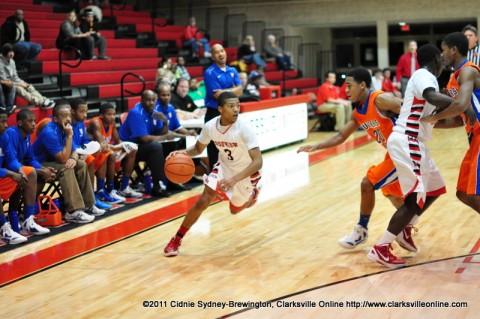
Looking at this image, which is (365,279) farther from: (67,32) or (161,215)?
(67,32)

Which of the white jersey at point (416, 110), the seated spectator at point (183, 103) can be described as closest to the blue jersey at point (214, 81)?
the seated spectator at point (183, 103)

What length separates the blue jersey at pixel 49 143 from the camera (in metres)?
7.43

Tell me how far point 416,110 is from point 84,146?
3.81 meters

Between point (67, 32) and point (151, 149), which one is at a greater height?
point (67, 32)

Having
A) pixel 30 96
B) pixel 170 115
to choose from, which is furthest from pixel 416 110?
pixel 30 96

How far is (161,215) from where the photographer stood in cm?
789

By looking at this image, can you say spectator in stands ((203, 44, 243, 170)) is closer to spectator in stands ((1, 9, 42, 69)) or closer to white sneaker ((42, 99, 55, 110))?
white sneaker ((42, 99, 55, 110))

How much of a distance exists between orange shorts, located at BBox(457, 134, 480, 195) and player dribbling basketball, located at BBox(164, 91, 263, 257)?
1.51m

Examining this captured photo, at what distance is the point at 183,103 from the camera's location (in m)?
11.3

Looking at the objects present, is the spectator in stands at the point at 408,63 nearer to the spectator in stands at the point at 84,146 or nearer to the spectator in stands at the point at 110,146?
the spectator in stands at the point at 110,146

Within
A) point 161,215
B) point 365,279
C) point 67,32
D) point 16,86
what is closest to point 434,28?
point 67,32

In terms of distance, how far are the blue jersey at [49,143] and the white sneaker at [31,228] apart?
28.8 inches

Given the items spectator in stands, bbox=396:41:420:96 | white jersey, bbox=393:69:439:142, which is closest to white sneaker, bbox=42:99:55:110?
white jersey, bbox=393:69:439:142

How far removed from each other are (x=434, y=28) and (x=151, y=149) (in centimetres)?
1657
